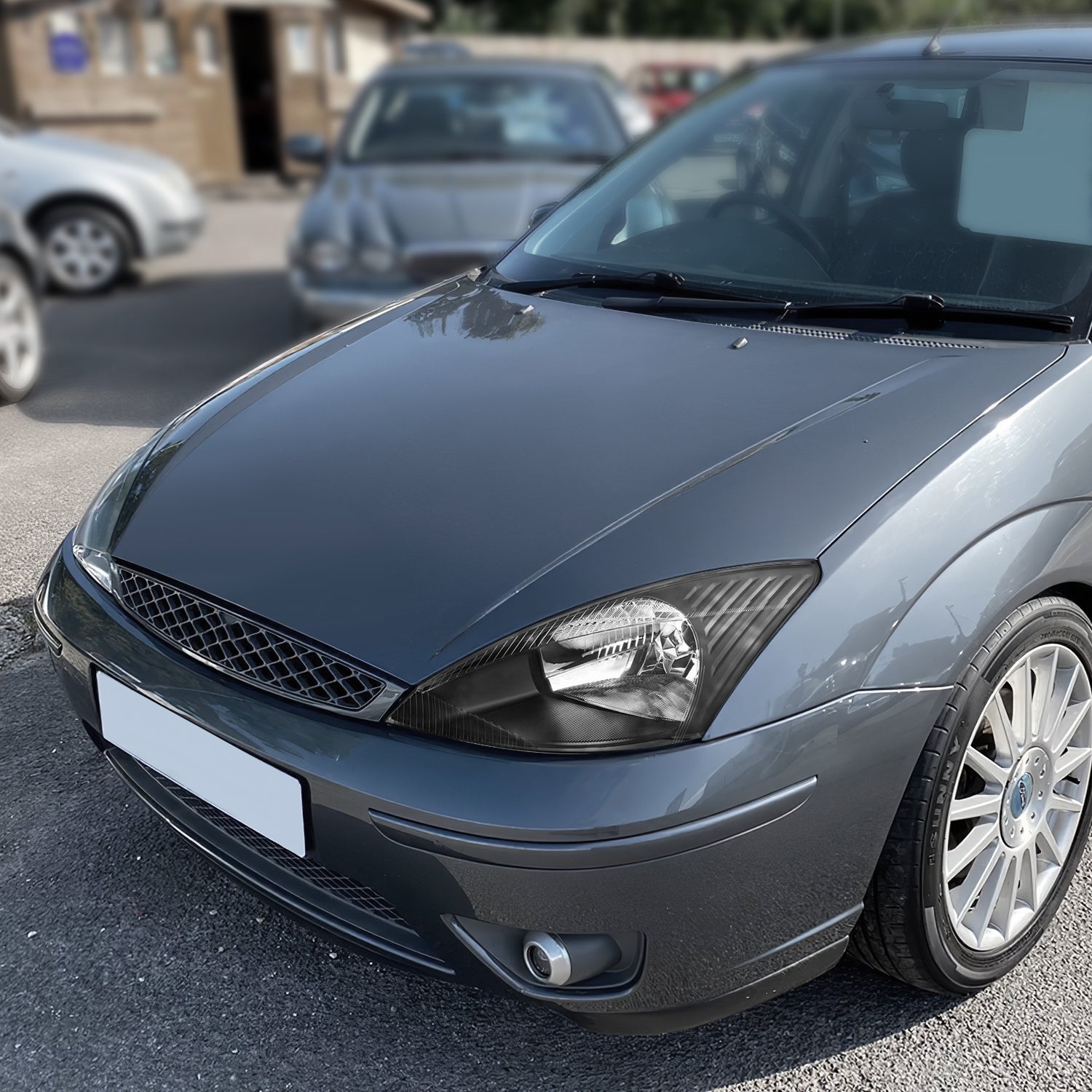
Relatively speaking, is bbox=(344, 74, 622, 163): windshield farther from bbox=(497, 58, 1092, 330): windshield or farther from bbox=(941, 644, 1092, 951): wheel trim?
bbox=(941, 644, 1092, 951): wheel trim

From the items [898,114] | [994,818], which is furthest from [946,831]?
[898,114]

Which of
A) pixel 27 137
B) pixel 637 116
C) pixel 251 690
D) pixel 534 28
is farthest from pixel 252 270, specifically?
pixel 534 28

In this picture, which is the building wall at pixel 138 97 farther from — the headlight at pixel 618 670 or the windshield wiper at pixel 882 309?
the headlight at pixel 618 670

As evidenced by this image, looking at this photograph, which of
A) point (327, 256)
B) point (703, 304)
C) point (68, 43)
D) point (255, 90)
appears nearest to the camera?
point (703, 304)

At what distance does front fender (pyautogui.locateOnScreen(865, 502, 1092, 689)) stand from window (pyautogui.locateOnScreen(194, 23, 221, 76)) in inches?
611

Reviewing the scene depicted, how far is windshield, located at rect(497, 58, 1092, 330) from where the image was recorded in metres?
2.48

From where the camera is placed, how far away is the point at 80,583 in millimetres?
2254

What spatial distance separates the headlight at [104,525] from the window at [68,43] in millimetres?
13181

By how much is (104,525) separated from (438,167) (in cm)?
439

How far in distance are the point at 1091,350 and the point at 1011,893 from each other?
974 millimetres

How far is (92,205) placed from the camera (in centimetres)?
838

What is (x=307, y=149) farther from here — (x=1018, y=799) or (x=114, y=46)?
(x=114, y=46)

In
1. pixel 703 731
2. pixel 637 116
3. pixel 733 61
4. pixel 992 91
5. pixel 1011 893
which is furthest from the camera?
pixel 733 61

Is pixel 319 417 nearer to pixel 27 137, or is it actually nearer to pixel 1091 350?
pixel 1091 350
